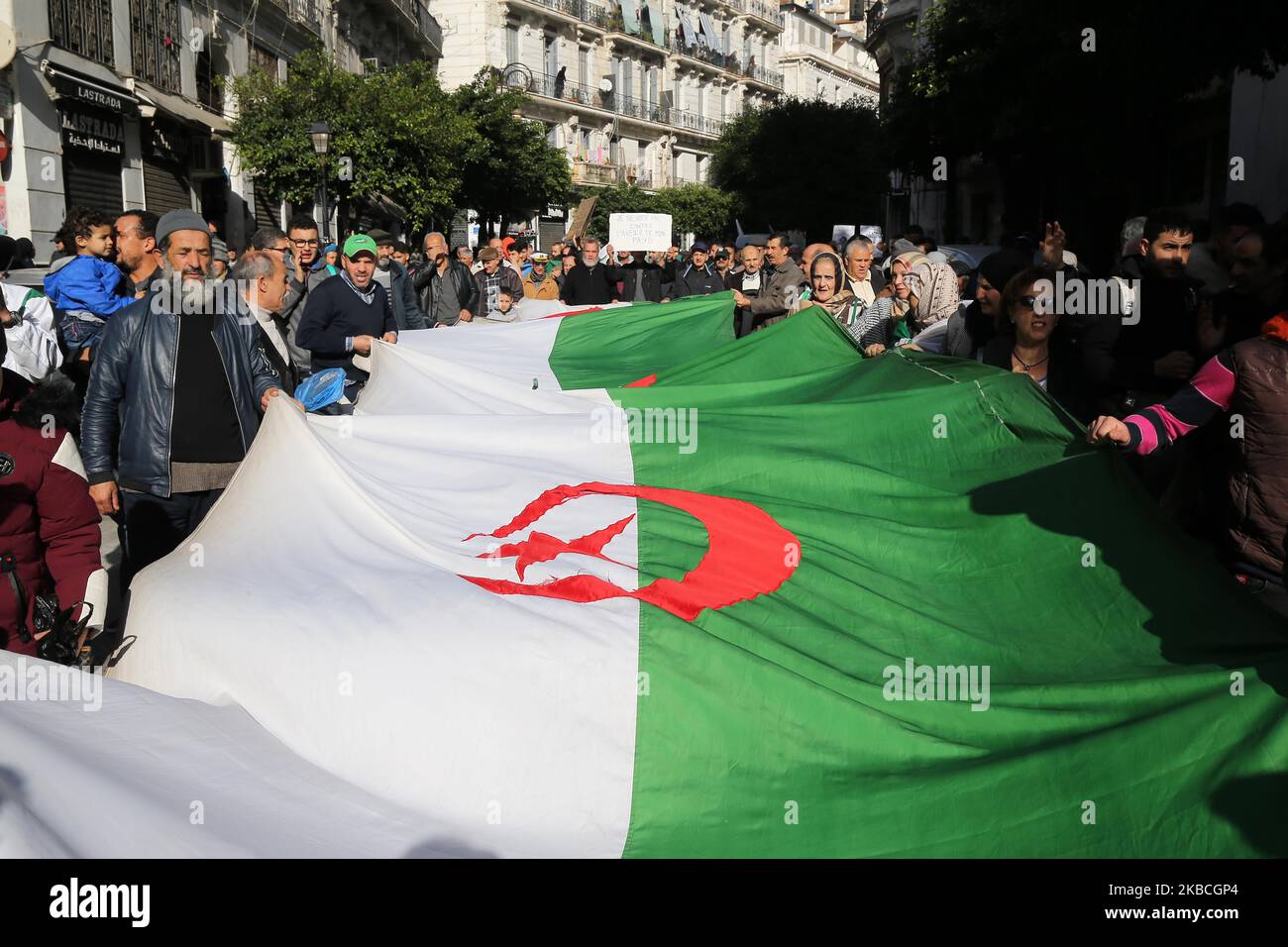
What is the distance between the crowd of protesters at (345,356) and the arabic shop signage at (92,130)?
8.91 meters

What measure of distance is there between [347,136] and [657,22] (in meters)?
40.5

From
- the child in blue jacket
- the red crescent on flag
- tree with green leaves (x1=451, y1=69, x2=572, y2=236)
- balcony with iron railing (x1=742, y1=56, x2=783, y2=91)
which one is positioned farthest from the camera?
balcony with iron railing (x1=742, y1=56, x2=783, y2=91)

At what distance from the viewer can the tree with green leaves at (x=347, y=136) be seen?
23312 mm

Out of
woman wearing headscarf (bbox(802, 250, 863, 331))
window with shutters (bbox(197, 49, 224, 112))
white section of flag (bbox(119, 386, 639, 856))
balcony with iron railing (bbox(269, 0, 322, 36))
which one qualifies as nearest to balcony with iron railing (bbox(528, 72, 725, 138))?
balcony with iron railing (bbox(269, 0, 322, 36))

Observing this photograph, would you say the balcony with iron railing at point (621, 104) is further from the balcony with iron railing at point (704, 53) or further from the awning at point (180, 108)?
the awning at point (180, 108)

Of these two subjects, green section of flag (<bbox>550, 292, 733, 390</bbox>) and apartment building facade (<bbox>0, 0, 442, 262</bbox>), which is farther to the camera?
apartment building facade (<bbox>0, 0, 442, 262</bbox>)

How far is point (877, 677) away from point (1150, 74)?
9.67 meters

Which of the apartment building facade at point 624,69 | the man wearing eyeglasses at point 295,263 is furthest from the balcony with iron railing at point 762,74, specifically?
the man wearing eyeglasses at point 295,263

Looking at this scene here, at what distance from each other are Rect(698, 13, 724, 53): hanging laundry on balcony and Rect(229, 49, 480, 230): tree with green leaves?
42.2 m

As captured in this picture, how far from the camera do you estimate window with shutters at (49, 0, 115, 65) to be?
16672 mm

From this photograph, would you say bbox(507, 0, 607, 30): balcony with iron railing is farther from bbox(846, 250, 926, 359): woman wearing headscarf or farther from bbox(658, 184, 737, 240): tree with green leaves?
bbox(846, 250, 926, 359): woman wearing headscarf
